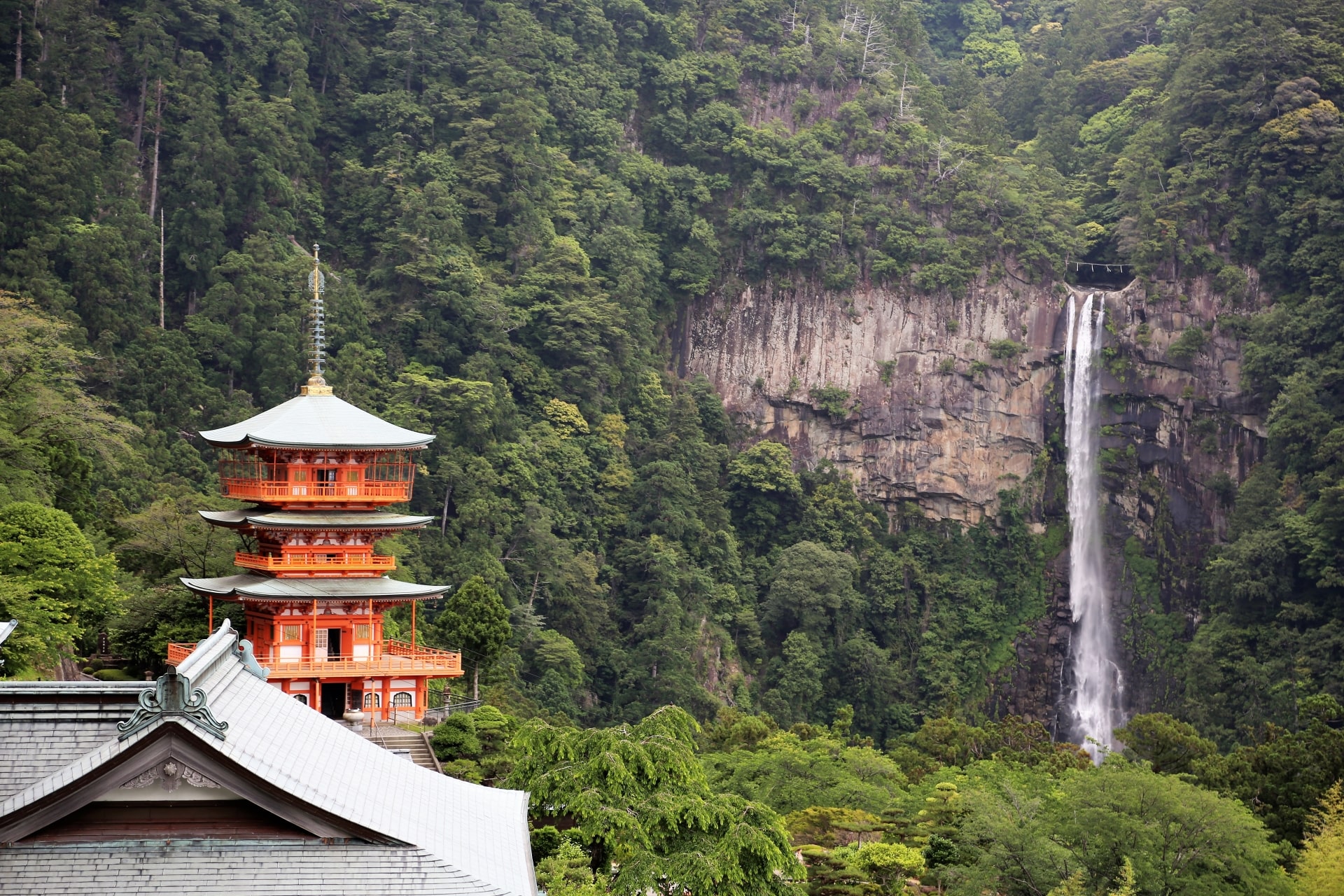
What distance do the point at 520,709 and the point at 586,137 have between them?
31.2 meters

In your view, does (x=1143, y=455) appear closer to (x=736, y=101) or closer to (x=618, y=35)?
(x=736, y=101)

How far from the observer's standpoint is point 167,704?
869 centimetres

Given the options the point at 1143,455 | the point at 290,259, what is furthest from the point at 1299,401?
the point at 290,259

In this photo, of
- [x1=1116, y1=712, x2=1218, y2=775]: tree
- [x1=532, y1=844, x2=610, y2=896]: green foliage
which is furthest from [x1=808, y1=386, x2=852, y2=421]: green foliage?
[x1=532, y1=844, x2=610, y2=896]: green foliage

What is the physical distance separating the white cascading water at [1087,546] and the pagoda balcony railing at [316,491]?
1453 inches

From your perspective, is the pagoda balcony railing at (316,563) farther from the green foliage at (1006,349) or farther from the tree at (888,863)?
the green foliage at (1006,349)

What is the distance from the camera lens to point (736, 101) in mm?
67062

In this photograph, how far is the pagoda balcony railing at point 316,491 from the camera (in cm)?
2920

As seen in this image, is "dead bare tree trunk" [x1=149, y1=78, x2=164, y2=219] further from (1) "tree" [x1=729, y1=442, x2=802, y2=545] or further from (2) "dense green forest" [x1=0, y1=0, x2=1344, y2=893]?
(1) "tree" [x1=729, y1=442, x2=802, y2=545]

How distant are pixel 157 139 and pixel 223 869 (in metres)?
47.7

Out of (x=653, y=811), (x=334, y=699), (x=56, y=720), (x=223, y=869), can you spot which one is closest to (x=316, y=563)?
(x=334, y=699)

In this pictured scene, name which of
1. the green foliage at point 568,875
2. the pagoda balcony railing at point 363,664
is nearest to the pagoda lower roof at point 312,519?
the pagoda balcony railing at point 363,664

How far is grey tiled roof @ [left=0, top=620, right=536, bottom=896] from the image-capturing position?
884cm

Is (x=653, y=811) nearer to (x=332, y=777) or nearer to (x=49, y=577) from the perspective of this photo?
(x=332, y=777)
